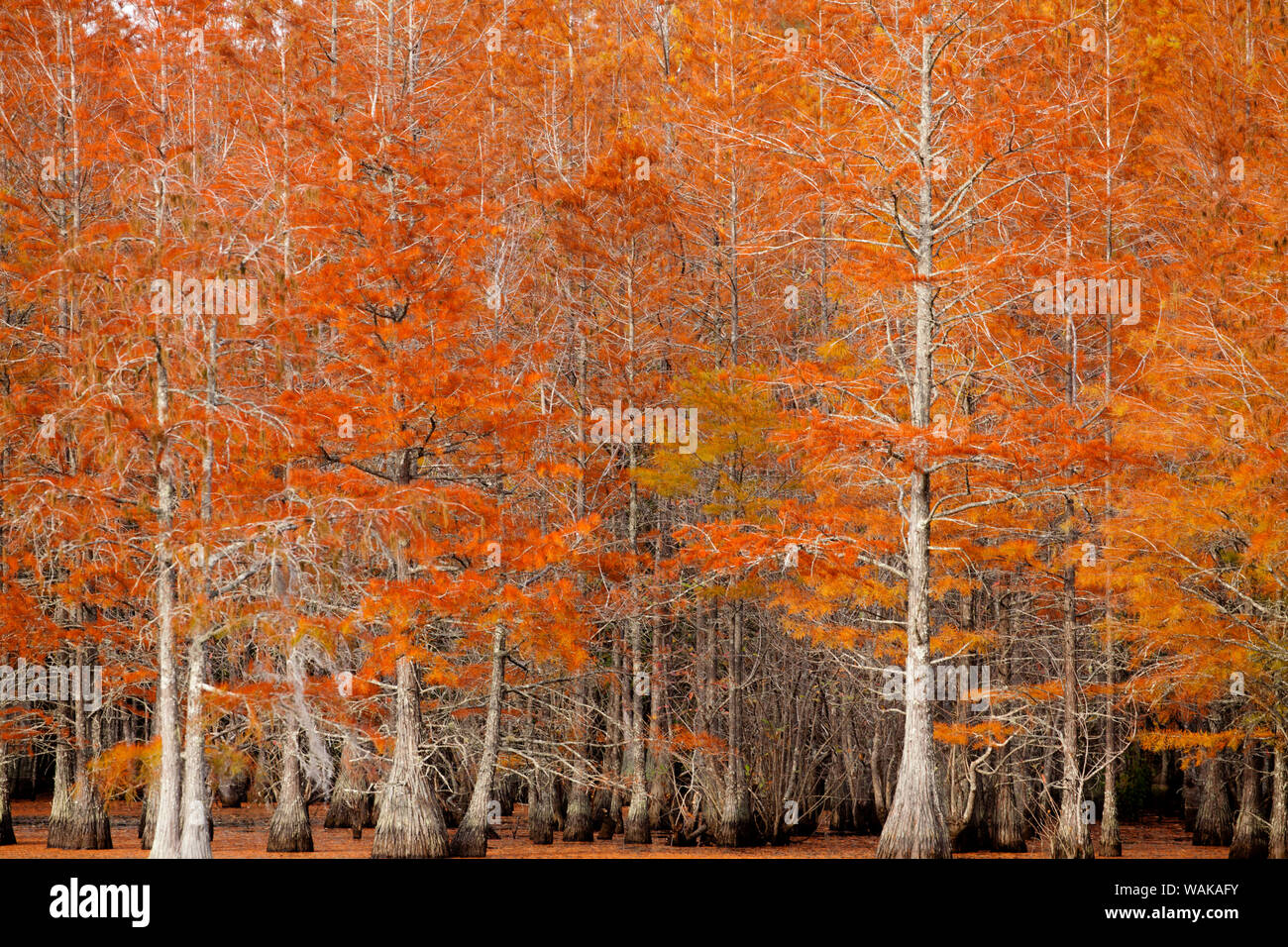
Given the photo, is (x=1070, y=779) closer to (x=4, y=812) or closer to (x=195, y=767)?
(x=195, y=767)

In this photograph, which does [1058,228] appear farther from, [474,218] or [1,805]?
[1,805]

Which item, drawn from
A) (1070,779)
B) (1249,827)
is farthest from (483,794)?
(1249,827)

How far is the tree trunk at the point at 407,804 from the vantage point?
72.4 ft

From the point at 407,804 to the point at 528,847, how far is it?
545 cm

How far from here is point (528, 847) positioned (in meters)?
27.1

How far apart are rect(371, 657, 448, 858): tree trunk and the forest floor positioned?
2.18 meters

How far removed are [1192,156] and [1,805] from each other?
24209 mm

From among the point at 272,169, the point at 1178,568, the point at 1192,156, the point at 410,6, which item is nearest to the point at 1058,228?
the point at 1192,156

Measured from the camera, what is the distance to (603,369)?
30.3m

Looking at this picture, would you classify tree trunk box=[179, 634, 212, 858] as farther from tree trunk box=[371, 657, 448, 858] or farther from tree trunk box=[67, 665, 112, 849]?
tree trunk box=[67, 665, 112, 849]

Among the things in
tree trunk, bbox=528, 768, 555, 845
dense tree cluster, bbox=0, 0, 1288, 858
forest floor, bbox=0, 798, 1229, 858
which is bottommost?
forest floor, bbox=0, 798, 1229, 858

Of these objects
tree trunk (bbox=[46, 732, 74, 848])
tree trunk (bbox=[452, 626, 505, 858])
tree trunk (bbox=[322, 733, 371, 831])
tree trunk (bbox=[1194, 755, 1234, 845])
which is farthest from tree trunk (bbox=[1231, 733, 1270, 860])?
tree trunk (bbox=[46, 732, 74, 848])

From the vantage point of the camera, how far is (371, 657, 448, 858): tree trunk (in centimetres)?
2206
